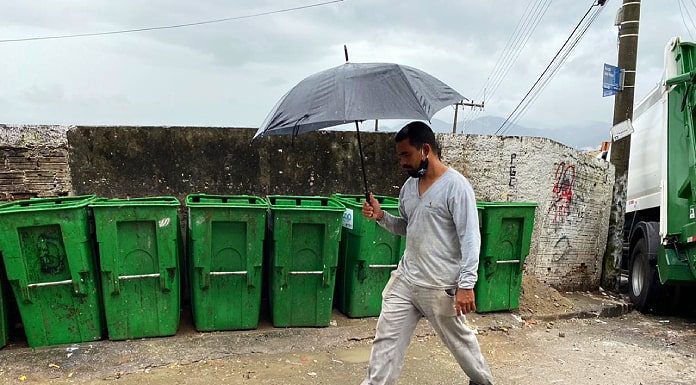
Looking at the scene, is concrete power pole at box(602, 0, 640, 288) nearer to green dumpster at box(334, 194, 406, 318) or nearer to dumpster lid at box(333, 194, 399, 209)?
dumpster lid at box(333, 194, 399, 209)

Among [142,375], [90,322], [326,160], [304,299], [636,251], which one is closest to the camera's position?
[142,375]

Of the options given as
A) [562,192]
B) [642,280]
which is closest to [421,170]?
[562,192]

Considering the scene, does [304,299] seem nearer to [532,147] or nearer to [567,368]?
[567,368]

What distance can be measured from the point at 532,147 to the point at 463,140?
2.93 feet

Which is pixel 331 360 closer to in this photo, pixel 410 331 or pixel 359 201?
pixel 410 331

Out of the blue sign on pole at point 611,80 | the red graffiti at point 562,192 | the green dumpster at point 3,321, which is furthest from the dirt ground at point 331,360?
the blue sign on pole at point 611,80

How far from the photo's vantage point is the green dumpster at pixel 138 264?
4.14 metres

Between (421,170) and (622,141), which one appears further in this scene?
(622,141)

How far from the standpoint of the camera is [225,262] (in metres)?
4.46

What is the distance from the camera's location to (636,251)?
674 centimetres

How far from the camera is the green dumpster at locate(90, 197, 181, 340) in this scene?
4.14 metres

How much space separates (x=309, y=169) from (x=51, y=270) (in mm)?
2935

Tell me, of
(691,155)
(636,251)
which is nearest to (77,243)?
(691,155)

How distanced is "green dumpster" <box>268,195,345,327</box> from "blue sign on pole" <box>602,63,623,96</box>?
4.10 metres
